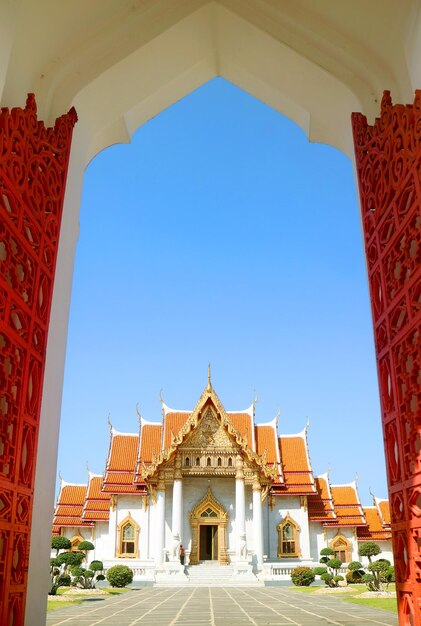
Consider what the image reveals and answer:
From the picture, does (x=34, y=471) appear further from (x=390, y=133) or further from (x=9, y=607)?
(x=390, y=133)

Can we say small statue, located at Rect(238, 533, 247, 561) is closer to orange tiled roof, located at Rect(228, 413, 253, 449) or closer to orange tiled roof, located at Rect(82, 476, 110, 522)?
orange tiled roof, located at Rect(228, 413, 253, 449)

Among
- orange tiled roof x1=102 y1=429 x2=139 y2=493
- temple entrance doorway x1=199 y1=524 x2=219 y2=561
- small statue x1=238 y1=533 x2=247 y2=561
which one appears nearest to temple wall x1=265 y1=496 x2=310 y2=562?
temple entrance doorway x1=199 y1=524 x2=219 y2=561

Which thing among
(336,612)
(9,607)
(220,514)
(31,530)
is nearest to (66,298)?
(31,530)

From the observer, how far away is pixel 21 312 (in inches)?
150

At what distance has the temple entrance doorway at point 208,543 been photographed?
20344 mm

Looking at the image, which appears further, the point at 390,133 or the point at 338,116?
the point at 338,116

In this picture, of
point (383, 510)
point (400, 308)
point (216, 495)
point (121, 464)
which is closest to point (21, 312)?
point (400, 308)

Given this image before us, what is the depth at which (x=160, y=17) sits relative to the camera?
4.95 metres

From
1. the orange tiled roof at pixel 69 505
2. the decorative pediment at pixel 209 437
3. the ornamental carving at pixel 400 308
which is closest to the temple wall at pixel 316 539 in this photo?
the decorative pediment at pixel 209 437

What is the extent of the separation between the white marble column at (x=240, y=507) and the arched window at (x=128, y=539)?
3.58 meters

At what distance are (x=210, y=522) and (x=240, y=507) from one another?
47.6 inches

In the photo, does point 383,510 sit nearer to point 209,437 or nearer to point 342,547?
point 342,547

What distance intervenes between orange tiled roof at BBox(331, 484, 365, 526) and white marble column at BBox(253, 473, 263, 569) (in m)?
3.75

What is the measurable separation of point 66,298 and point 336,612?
6.61 metres
